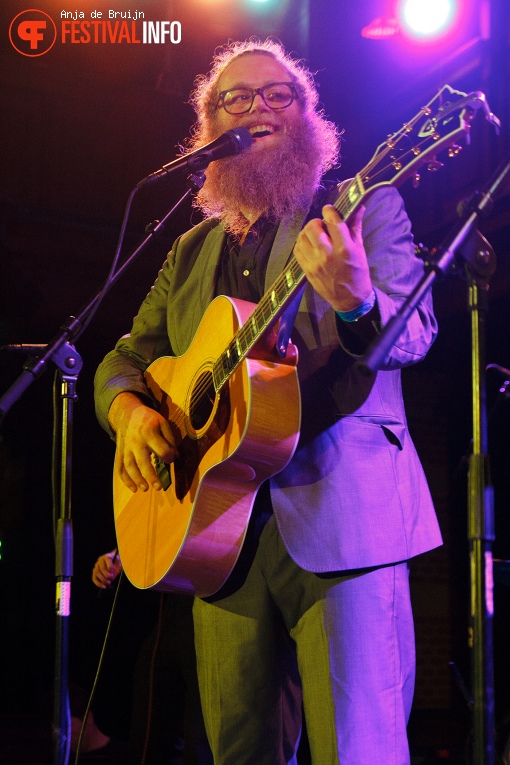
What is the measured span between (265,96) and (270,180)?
1.22 feet

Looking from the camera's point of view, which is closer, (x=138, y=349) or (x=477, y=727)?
(x=477, y=727)

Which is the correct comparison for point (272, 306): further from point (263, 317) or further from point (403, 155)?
point (403, 155)

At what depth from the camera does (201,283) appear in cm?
266

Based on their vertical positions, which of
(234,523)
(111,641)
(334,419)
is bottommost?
(111,641)

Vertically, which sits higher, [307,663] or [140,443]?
[140,443]

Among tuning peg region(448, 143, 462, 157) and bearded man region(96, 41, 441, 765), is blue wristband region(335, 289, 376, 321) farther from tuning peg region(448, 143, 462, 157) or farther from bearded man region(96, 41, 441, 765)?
tuning peg region(448, 143, 462, 157)

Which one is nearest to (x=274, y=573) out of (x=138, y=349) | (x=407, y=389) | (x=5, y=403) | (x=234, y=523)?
(x=234, y=523)

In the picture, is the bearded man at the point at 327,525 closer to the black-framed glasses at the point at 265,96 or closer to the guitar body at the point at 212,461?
the guitar body at the point at 212,461

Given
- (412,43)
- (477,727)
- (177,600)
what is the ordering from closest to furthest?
(477,727), (177,600), (412,43)

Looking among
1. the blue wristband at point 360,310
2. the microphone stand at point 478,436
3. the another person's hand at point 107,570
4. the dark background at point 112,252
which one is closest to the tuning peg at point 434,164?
the microphone stand at point 478,436

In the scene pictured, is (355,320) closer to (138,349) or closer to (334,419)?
(334,419)

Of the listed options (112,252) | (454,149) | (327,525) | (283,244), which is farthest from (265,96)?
(112,252)

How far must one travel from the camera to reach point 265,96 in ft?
9.24

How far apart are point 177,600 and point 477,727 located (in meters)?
2.74
